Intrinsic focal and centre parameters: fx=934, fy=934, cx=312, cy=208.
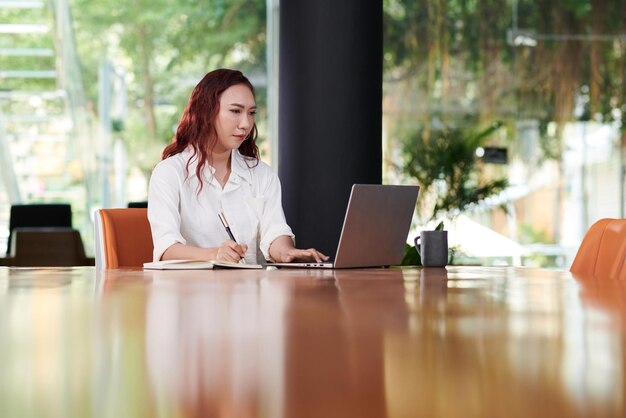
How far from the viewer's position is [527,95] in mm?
9008

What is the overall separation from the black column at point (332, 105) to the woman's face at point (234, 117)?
1.93m

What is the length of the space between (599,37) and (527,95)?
90 centimetres

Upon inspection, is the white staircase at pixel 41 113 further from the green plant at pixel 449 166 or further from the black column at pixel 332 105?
the black column at pixel 332 105

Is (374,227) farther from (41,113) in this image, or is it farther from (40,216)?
(41,113)

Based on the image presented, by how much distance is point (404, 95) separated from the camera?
898 centimetres

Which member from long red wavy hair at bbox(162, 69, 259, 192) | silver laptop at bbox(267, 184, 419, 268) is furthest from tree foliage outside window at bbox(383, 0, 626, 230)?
silver laptop at bbox(267, 184, 419, 268)

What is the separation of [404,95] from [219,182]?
5780 millimetres

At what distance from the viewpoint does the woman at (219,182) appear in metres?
3.24

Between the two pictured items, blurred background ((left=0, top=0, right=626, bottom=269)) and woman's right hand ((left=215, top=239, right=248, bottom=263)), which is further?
blurred background ((left=0, top=0, right=626, bottom=269))

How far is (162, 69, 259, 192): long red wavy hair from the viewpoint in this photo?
3.47 meters

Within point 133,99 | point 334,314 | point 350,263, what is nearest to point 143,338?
point 334,314

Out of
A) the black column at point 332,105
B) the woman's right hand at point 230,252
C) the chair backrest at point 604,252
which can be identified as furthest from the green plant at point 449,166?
the woman's right hand at point 230,252

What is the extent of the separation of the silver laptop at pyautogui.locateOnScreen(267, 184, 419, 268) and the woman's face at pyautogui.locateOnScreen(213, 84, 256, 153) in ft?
2.58

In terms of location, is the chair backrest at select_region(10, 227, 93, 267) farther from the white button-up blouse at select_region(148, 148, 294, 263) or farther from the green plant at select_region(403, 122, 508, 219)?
the white button-up blouse at select_region(148, 148, 294, 263)
